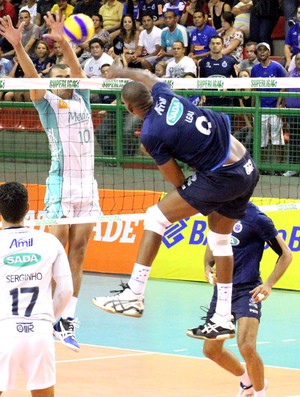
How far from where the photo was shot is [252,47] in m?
17.7

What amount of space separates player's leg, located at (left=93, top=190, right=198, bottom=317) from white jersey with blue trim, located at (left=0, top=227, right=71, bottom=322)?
948mm

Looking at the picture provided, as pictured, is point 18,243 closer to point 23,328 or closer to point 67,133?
point 23,328

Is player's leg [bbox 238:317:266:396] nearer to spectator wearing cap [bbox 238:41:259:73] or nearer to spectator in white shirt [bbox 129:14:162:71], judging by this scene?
spectator wearing cap [bbox 238:41:259:73]

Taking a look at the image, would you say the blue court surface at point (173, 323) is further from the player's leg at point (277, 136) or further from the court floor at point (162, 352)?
the player's leg at point (277, 136)

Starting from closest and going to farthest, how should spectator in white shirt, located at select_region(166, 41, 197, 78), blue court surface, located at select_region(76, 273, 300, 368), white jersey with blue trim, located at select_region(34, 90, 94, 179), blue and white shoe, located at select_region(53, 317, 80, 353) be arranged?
blue and white shoe, located at select_region(53, 317, 80, 353) → white jersey with blue trim, located at select_region(34, 90, 94, 179) → blue court surface, located at select_region(76, 273, 300, 368) → spectator in white shirt, located at select_region(166, 41, 197, 78)

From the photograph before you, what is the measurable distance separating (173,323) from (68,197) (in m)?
2.92

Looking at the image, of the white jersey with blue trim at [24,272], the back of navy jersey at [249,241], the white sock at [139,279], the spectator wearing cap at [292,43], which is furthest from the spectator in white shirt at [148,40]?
the white jersey with blue trim at [24,272]

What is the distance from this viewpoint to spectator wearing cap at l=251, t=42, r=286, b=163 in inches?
593

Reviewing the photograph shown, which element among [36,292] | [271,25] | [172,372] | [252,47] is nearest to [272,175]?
[252,47]

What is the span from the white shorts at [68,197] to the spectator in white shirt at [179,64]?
25.1 ft

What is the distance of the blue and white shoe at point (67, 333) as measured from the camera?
30.3 feet

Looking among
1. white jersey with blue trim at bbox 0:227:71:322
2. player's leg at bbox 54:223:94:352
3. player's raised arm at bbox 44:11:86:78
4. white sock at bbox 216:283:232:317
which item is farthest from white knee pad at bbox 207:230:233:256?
player's raised arm at bbox 44:11:86:78

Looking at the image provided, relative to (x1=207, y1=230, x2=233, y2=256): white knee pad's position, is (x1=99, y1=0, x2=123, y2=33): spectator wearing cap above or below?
above

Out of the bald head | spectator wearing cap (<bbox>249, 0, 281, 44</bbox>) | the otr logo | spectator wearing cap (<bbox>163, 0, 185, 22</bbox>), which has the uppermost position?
spectator wearing cap (<bbox>163, 0, 185, 22</bbox>)
